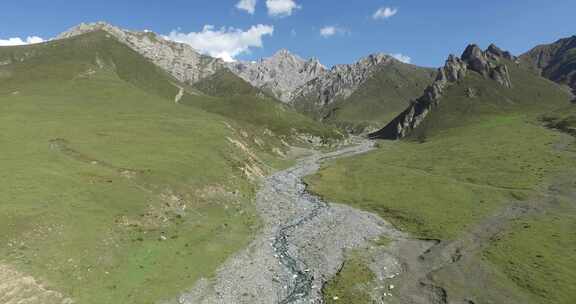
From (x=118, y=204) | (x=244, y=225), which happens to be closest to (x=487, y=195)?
(x=244, y=225)

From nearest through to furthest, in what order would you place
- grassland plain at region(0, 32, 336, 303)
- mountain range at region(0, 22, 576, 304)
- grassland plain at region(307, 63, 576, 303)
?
grassland plain at region(0, 32, 336, 303) → mountain range at region(0, 22, 576, 304) → grassland plain at region(307, 63, 576, 303)

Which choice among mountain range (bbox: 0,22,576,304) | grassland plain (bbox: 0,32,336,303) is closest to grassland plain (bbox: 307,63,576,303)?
mountain range (bbox: 0,22,576,304)

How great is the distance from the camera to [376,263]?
4994cm

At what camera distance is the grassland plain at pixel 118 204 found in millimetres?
39594

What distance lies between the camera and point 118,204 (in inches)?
2208

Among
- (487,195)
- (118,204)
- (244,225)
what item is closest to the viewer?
(118,204)

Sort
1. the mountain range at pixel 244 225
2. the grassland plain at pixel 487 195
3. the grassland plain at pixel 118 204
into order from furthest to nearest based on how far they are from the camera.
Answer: the grassland plain at pixel 487 195 → the mountain range at pixel 244 225 → the grassland plain at pixel 118 204

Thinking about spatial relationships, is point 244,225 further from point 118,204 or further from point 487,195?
point 487,195

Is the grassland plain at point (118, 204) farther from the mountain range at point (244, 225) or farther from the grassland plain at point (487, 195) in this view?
the grassland plain at point (487, 195)

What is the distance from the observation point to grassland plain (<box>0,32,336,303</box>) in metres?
39.6

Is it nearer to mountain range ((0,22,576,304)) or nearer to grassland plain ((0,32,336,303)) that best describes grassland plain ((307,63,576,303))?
mountain range ((0,22,576,304))

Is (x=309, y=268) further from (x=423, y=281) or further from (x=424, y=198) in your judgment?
(x=424, y=198)

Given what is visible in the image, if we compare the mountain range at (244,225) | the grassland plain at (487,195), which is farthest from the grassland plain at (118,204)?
the grassland plain at (487,195)

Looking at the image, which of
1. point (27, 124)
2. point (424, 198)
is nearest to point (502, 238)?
point (424, 198)
